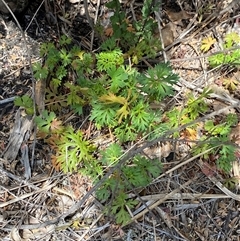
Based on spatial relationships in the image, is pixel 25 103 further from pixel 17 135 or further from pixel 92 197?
pixel 92 197

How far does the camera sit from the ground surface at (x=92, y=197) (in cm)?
235

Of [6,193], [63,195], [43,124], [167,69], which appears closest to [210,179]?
[167,69]

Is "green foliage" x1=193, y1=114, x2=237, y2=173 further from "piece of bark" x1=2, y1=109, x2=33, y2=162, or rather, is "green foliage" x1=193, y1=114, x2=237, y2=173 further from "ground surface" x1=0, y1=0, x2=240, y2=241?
"piece of bark" x1=2, y1=109, x2=33, y2=162

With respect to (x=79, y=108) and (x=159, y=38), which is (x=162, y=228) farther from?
(x=159, y=38)

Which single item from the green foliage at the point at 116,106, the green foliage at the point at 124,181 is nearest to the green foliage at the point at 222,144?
the green foliage at the point at 116,106

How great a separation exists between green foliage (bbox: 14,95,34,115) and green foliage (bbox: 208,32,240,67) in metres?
1.09

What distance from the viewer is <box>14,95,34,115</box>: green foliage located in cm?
248

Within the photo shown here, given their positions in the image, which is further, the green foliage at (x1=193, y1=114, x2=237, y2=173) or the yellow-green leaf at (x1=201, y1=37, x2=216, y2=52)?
the yellow-green leaf at (x1=201, y1=37, x2=216, y2=52)

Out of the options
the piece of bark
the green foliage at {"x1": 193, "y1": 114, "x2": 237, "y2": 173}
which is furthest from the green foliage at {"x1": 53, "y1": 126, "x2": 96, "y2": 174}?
the green foliage at {"x1": 193, "y1": 114, "x2": 237, "y2": 173}

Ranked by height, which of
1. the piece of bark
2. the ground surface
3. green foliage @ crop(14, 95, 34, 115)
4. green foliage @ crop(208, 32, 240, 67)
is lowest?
the ground surface

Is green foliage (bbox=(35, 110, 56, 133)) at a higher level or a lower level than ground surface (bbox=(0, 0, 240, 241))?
higher

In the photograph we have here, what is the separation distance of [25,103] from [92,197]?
2.16 feet

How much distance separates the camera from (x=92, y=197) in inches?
94.3

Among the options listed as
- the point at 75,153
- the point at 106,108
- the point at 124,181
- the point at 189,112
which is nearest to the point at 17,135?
the point at 75,153
